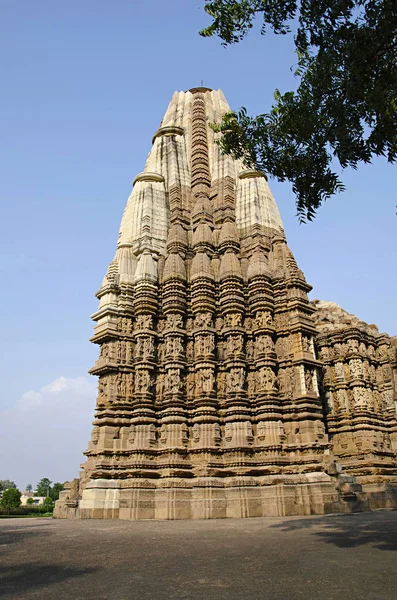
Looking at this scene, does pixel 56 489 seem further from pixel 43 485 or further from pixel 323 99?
pixel 323 99

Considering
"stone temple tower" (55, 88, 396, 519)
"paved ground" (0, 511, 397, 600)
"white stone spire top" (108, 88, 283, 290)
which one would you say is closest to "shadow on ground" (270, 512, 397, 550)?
"paved ground" (0, 511, 397, 600)

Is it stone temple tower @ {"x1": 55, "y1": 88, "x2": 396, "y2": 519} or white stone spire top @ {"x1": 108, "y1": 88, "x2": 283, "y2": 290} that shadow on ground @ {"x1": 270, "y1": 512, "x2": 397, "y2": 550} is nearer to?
stone temple tower @ {"x1": 55, "y1": 88, "x2": 396, "y2": 519}

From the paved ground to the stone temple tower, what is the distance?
683 cm

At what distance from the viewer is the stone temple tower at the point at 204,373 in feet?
54.1

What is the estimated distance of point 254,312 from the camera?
67.4 ft

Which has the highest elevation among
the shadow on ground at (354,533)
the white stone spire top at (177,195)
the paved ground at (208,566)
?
the white stone spire top at (177,195)

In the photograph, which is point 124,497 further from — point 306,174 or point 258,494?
point 306,174

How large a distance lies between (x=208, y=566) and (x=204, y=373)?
12.7 metres

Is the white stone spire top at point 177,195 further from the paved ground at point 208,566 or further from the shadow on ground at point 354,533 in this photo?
the paved ground at point 208,566

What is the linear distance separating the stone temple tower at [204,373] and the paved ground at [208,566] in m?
6.83

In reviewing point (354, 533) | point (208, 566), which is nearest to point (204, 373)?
point (354, 533)

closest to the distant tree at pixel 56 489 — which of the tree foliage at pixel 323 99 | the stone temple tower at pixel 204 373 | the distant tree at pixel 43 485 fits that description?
the distant tree at pixel 43 485

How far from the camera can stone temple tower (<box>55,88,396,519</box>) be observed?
1648 cm

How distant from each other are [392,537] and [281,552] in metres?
2.55
